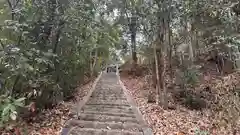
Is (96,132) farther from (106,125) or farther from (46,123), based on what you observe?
(46,123)

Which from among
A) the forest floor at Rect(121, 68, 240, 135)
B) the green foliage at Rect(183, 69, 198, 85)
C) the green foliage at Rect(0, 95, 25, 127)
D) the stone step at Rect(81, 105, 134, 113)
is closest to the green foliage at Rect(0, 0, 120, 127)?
the green foliage at Rect(0, 95, 25, 127)

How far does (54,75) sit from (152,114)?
114 inches

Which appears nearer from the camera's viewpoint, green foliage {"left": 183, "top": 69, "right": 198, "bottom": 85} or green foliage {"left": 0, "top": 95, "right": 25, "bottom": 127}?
green foliage {"left": 0, "top": 95, "right": 25, "bottom": 127}

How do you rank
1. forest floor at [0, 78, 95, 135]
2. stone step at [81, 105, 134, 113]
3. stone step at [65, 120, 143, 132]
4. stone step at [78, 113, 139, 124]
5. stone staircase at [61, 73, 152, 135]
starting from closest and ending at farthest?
forest floor at [0, 78, 95, 135] → stone staircase at [61, 73, 152, 135] → stone step at [65, 120, 143, 132] → stone step at [78, 113, 139, 124] → stone step at [81, 105, 134, 113]

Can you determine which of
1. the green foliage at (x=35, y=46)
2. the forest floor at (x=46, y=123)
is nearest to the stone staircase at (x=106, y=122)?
the forest floor at (x=46, y=123)

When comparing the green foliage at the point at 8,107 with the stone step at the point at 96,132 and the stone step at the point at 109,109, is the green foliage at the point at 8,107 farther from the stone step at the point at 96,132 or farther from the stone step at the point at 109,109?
the stone step at the point at 109,109

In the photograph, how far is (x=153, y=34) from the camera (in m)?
9.31

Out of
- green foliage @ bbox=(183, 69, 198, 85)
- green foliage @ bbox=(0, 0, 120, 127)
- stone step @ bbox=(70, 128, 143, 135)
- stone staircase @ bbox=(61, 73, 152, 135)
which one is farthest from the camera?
green foliage @ bbox=(183, 69, 198, 85)

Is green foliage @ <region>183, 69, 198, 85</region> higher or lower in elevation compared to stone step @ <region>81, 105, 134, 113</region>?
higher

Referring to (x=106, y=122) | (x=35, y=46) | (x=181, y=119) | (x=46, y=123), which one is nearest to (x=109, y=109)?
(x=106, y=122)

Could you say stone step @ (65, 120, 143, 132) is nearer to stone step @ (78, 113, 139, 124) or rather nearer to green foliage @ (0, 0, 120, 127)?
stone step @ (78, 113, 139, 124)

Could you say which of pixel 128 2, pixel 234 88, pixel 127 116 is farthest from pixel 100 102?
pixel 128 2

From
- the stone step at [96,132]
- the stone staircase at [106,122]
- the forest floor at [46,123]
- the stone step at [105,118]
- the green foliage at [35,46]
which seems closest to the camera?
the green foliage at [35,46]

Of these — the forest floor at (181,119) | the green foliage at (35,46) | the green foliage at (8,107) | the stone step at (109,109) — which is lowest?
the forest floor at (181,119)
